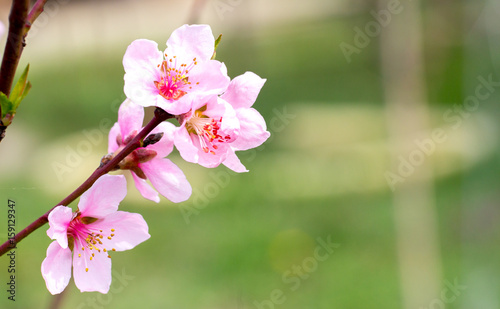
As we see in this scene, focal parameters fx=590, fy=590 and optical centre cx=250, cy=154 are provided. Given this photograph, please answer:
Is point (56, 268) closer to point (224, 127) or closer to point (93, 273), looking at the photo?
point (93, 273)

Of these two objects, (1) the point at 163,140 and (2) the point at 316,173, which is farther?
(2) the point at 316,173

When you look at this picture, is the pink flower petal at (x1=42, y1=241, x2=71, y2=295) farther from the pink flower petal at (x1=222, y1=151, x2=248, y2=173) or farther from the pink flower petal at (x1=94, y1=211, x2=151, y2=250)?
the pink flower petal at (x1=222, y1=151, x2=248, y2=173)

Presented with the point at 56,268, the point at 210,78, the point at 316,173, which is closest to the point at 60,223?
the point at 56,268

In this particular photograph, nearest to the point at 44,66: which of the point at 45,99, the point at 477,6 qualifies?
the point at 45,99

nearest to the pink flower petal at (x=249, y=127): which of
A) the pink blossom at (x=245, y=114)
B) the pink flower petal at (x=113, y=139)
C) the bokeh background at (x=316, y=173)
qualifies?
the pink blossom at (x=245, y=114)

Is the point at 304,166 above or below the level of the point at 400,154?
below

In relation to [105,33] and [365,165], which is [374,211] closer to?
[365,165]

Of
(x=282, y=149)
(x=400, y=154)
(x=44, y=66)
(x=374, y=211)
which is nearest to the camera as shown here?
(x=374, y=211)

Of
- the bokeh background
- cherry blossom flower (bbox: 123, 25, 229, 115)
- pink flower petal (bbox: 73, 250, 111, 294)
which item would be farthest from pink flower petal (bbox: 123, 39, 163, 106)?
the bokeh background
